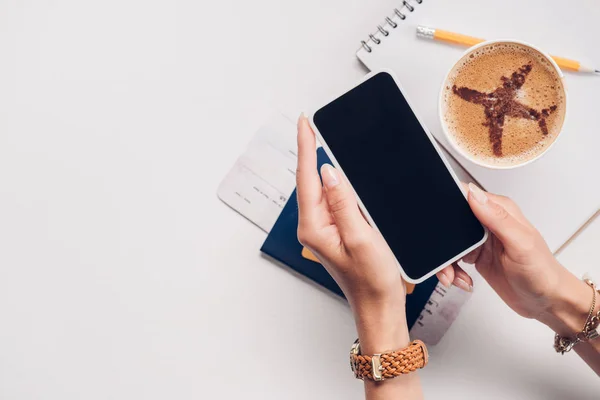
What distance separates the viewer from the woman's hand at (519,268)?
60 centimetres

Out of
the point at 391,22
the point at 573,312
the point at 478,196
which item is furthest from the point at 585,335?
the point at 391,22

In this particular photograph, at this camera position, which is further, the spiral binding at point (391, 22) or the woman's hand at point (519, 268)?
the spiral binding at point (391, 22)

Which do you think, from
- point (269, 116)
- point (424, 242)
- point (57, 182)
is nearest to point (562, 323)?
point (424, 242)

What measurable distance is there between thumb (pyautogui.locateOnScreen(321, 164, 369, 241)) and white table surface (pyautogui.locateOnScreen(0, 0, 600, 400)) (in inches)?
8.5

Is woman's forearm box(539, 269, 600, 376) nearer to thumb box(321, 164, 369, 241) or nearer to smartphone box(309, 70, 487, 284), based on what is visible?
smartphone box(309, 70, 487, 284)

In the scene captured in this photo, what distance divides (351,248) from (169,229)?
1.11 feet

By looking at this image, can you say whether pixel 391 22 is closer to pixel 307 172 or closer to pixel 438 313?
pixel 307 172

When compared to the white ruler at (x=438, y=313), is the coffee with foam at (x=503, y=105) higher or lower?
higher

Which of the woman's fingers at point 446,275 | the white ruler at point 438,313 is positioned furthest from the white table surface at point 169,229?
the woman's fingers at point 446,275

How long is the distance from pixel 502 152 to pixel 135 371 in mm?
637

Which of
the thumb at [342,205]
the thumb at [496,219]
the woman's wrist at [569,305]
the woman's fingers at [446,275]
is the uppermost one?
the thumb at [496,219]

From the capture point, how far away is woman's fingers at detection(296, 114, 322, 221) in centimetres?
58

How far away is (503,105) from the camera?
647 millimetres

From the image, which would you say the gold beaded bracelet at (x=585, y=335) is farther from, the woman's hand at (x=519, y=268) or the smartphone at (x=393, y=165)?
the smartphone at (x=393, y=165)
